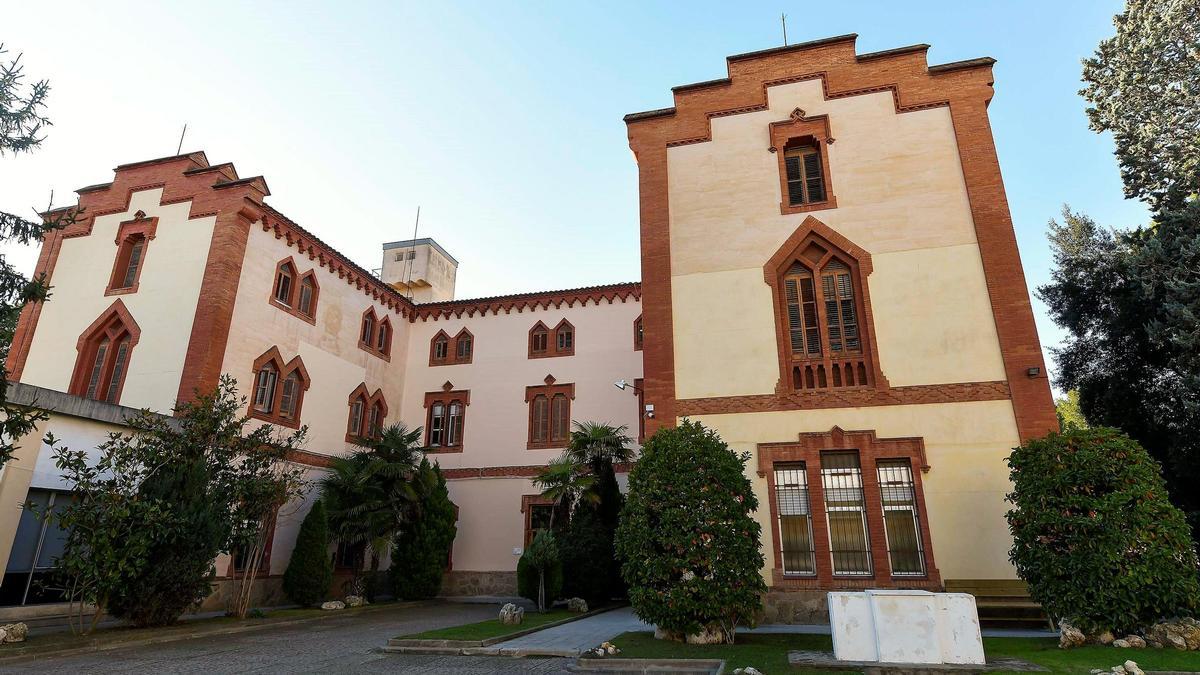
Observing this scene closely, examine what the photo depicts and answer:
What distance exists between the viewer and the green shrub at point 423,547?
770 inches

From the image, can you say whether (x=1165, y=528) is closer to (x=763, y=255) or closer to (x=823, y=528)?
(x=823, y=528)

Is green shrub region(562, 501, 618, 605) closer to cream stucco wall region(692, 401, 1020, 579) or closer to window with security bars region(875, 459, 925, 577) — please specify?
cream stucco wall region(692, 401, 1020, 579)

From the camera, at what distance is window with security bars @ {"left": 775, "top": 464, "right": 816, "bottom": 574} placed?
39.6 ft

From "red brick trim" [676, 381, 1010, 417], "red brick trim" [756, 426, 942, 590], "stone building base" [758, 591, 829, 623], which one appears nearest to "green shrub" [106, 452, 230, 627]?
"red brick trim" [676, 381, 1010, 417]

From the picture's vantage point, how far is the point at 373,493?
18844 millimetres

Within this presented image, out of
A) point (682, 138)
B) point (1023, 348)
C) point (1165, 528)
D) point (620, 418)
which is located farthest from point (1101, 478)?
point (620, 418)

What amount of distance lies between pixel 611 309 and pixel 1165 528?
17.5 meters

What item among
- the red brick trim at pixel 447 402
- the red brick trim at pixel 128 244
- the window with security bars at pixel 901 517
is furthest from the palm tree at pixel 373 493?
the window with security bars at pixel 901 517

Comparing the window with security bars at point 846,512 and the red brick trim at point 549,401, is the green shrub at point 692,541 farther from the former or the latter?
the red brick trim at point 549,401

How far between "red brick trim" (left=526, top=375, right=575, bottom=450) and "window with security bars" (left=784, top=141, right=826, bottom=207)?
11689mm

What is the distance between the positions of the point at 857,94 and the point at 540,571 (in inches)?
553

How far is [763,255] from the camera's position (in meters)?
14.2

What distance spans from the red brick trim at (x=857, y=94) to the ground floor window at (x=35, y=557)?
12684 mm

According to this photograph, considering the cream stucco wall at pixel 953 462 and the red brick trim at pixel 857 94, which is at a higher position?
the red brick trim at pixel 857 94
